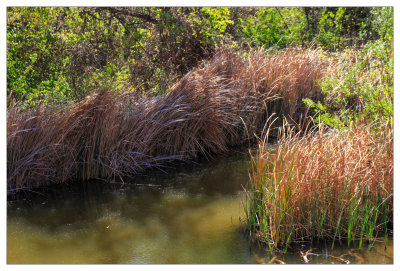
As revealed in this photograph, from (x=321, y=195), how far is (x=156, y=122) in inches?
133

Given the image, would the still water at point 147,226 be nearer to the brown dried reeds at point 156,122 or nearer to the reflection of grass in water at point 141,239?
the reflection of grass in water at point 141,239

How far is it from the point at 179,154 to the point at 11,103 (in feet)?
9.42

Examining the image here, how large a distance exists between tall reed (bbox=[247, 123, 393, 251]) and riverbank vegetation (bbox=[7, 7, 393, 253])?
1 cm

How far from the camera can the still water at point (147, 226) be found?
425 cm

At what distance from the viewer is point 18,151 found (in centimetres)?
584

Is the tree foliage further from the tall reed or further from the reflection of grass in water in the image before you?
the tall reed

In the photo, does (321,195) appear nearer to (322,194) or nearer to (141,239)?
(322,194)

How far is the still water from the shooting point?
4246 millimetres

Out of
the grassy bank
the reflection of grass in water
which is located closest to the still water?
the reflection of grass in water

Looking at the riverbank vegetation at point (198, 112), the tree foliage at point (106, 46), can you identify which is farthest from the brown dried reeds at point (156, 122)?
the tree foliage at point (106, 46)

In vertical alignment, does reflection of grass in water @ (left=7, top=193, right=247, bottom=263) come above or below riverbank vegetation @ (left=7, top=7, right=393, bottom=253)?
below

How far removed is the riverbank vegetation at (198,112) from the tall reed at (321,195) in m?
0.01
